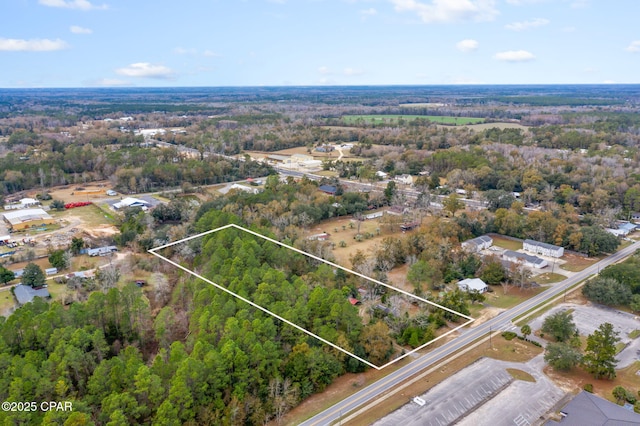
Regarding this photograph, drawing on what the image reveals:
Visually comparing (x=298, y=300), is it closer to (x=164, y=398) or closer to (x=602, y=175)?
(x=164, y=398)

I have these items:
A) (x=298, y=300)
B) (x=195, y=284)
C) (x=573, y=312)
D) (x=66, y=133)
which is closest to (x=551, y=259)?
(x=573, y=312)

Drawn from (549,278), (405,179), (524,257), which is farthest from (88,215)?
(549,278)

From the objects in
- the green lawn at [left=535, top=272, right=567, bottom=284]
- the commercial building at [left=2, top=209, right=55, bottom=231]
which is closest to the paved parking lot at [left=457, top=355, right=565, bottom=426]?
the green lawn at [left=535, top=272, right=567, bottom=284]

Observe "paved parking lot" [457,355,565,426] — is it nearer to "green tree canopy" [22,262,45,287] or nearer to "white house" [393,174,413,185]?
"green tree canopy" [22,262,45,287]

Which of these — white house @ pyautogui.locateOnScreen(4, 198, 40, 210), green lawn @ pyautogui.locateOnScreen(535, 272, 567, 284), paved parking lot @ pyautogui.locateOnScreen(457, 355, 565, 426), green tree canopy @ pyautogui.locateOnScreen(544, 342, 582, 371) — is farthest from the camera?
white house @ pyautogui.locateOnScreen(4, 198, 40, 210)

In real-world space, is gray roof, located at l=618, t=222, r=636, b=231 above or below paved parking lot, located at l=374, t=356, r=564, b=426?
above

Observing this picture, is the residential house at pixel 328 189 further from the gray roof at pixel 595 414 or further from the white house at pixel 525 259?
the gray roof at pixel 595 414

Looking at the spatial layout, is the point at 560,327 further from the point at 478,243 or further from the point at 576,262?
the point at 478,243
